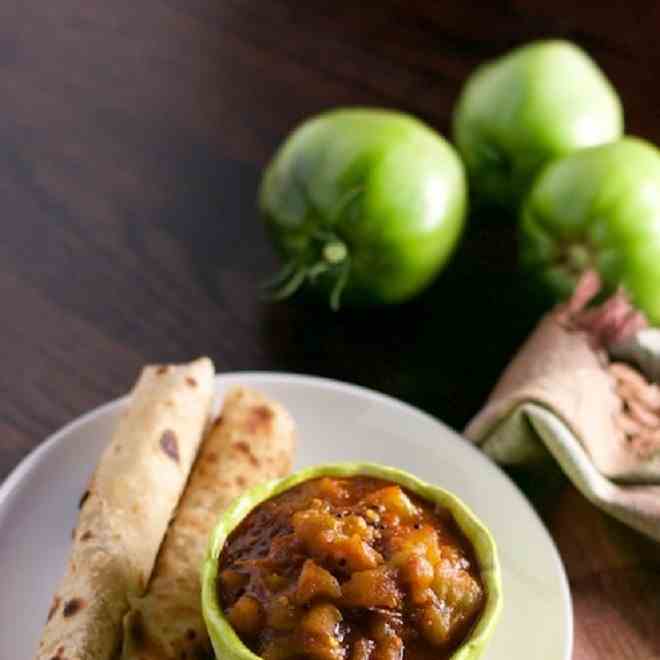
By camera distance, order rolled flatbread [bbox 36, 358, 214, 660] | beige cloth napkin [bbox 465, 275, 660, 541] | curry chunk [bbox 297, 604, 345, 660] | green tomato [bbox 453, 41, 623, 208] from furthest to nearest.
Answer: green tomato [bbox 453, 41, 623, 208]
beige cloth napkin [bbox 465, 275, 660, 541]
rolled flatbread [bbox 36, 358, 214, 660]
curry chunk [bbox 297, 604, 345, 660]

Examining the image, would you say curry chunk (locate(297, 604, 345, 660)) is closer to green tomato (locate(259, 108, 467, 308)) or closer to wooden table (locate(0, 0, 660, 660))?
wooden table (locate(0, 0, 660, 660))

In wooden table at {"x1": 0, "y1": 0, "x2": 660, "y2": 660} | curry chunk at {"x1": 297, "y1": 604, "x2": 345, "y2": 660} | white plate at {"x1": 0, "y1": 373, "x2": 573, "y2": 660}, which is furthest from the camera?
wooden table at {"x1": 0, "y1": 0, "x2": 660, "y2": 660}

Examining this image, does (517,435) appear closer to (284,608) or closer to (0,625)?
(284,608)

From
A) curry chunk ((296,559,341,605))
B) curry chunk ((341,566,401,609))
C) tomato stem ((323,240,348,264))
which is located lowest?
tomato stem ((323,240,348,264))

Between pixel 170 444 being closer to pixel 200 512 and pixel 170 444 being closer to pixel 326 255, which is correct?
pixel 200 512

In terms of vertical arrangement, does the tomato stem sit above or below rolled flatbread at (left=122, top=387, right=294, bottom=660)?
above

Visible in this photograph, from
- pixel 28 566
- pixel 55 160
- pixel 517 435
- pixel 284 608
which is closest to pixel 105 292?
pixel 55 160

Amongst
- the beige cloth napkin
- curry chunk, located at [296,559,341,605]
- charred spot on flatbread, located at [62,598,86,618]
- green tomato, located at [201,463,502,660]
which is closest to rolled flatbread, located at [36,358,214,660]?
charred spot on flatbread, located at [62,598,86,618]
